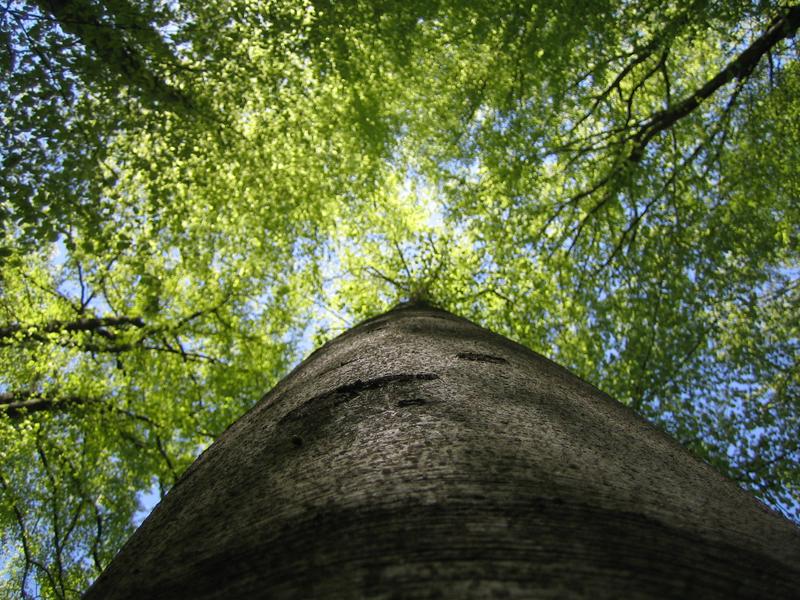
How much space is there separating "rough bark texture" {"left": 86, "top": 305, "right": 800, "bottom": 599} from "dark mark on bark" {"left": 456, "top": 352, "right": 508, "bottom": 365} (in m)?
0.36

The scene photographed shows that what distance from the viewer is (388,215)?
415 inches

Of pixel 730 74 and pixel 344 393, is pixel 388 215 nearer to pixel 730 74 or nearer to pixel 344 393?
pixel 730 74

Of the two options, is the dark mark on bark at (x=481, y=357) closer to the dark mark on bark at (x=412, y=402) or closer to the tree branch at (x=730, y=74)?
the dark mark on bark at (x=412, y=402)

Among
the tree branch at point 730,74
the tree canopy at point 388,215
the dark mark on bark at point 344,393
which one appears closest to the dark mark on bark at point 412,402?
the dark mark on bark at point 344,393

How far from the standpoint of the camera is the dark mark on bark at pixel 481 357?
232 cm

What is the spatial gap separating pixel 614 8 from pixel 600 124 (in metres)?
3.42

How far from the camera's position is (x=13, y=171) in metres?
4.66

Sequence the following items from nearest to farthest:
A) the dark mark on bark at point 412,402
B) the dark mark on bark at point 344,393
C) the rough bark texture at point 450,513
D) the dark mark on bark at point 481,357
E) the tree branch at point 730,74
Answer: the rough bark texture at point 450,513
the dark mark on bark at point 412,402
the dark mark on bark at point 344,393
the dark mark on bark at point 481,357
the tree branch at point 730,74

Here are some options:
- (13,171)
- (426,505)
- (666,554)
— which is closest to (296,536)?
(426,505)

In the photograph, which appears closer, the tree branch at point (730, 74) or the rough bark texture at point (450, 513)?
the rough bark texture at point (450, 513)

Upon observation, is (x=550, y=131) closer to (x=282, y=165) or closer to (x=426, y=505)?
(x=282, y=165)

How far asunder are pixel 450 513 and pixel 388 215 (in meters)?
9.78

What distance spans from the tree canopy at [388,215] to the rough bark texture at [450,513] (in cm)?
461

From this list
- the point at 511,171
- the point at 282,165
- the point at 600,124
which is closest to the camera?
the point at 511,171
